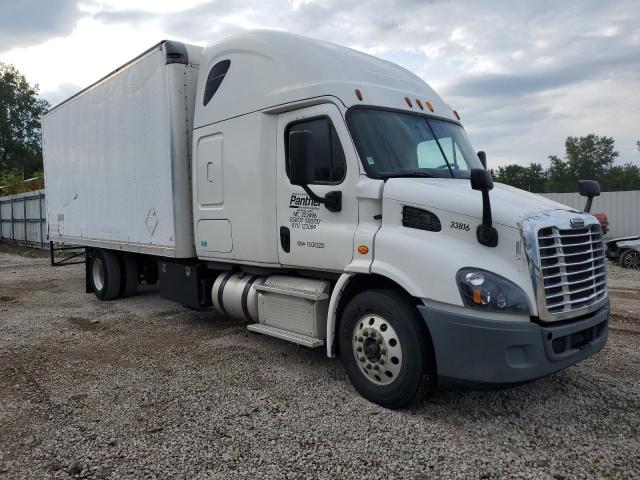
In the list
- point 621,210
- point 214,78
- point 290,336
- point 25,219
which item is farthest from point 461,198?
point 25,219

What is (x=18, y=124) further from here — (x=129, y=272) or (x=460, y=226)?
(x=460, y=226)

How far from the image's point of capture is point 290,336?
200 inches

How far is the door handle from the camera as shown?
5180 mm

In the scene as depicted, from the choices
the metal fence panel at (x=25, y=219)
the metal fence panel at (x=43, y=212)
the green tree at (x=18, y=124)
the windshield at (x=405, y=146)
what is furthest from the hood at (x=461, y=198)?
the green tree at (x=18, y=124)

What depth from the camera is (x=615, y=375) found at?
4941mm

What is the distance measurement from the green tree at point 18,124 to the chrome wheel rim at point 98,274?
46.0 m

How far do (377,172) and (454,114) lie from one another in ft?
6.20

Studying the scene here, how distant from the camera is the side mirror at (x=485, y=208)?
3582 millimetres

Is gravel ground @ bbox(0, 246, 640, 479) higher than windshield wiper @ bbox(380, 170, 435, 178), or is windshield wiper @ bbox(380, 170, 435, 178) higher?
windshield wiper @ bbox(380, 170, 435, 178)

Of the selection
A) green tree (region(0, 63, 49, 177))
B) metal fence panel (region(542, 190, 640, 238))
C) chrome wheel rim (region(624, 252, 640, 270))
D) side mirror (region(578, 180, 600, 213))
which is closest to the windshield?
side mirror (region(578, 180, 600, 213))

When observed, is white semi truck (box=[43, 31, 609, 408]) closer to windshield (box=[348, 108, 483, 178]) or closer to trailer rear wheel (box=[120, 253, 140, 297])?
windshield (box=[348, 108, 483, 178])

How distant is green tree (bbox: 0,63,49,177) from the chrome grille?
5399cm

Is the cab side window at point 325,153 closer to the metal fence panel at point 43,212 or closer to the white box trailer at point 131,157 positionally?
the white box trailer at point 131,157

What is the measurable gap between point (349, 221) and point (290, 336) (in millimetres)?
1361
